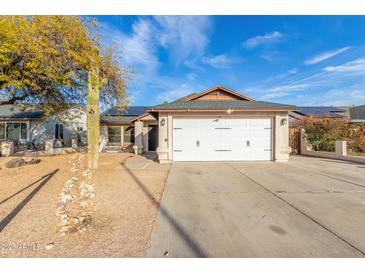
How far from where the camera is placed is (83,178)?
607cm

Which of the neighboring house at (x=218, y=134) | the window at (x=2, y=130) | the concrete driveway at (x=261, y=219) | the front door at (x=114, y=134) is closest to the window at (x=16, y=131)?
the window at (x=2, y=130)

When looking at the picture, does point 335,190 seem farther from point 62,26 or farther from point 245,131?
point 62,26

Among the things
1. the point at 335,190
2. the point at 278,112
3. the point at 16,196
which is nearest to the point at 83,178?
the point at 16,196

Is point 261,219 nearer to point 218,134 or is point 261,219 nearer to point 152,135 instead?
point 218,134

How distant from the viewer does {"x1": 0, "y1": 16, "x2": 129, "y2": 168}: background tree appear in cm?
641

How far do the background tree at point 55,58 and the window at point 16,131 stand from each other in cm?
976

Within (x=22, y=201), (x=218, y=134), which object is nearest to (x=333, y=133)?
(x=218, y=134)

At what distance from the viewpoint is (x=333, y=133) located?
1134 cm

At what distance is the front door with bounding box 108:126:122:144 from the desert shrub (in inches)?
622

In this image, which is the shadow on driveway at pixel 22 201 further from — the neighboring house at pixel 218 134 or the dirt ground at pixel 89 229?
the neighboring house at pixel 218 134

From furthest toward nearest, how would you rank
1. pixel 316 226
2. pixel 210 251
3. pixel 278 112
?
pixel 278 112
pixel 316 226
pixel 210 251

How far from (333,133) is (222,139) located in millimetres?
7976

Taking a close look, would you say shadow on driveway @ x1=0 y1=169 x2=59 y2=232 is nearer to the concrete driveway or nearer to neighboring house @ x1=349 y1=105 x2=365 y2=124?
the concrete driveway

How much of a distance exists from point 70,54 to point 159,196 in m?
7.02
